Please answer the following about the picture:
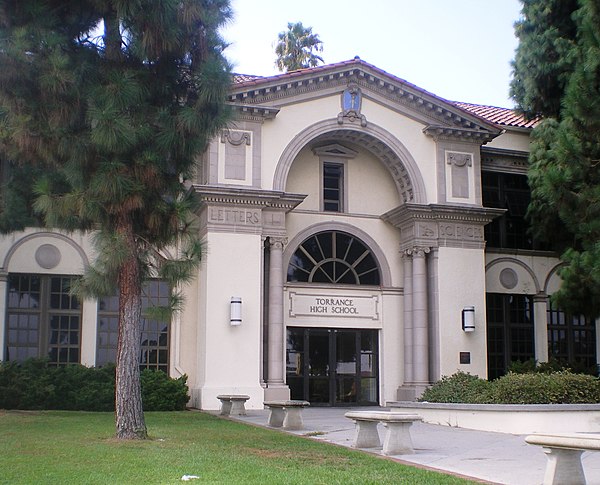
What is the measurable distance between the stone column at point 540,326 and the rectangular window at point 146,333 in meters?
12.5

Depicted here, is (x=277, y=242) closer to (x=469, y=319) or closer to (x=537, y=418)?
(x=469, y=319)

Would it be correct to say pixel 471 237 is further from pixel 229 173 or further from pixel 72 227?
pixel 72 227

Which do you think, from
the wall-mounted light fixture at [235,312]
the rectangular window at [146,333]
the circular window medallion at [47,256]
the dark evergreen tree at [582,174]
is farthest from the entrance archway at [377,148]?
the circular window medallion at [47,256]

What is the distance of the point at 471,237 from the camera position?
26656 mm

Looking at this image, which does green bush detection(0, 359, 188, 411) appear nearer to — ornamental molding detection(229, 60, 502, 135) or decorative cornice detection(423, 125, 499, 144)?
ornamental molding detection(229, 60, 502, 135)

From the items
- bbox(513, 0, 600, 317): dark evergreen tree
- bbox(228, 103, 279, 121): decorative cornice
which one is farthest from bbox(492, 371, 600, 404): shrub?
bbox(228, 103, 279, 121): decorative cornice

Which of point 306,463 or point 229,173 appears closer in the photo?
point 306,463

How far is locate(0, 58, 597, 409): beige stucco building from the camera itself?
2394 cm

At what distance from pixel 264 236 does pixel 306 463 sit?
13.6 metres

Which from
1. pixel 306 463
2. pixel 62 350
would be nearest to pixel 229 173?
pixel 62 350

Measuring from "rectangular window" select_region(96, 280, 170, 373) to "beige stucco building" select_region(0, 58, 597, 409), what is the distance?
0.04 meters

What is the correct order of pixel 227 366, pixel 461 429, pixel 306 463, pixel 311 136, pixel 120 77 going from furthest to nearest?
pixel 311 136, pixel 227 366, pixel 461 429, pixel 120 77, pixel 306 463

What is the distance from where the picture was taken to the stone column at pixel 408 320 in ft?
85.5

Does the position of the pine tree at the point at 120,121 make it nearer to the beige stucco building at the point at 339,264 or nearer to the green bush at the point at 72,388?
the green bush at the point at 72,388
